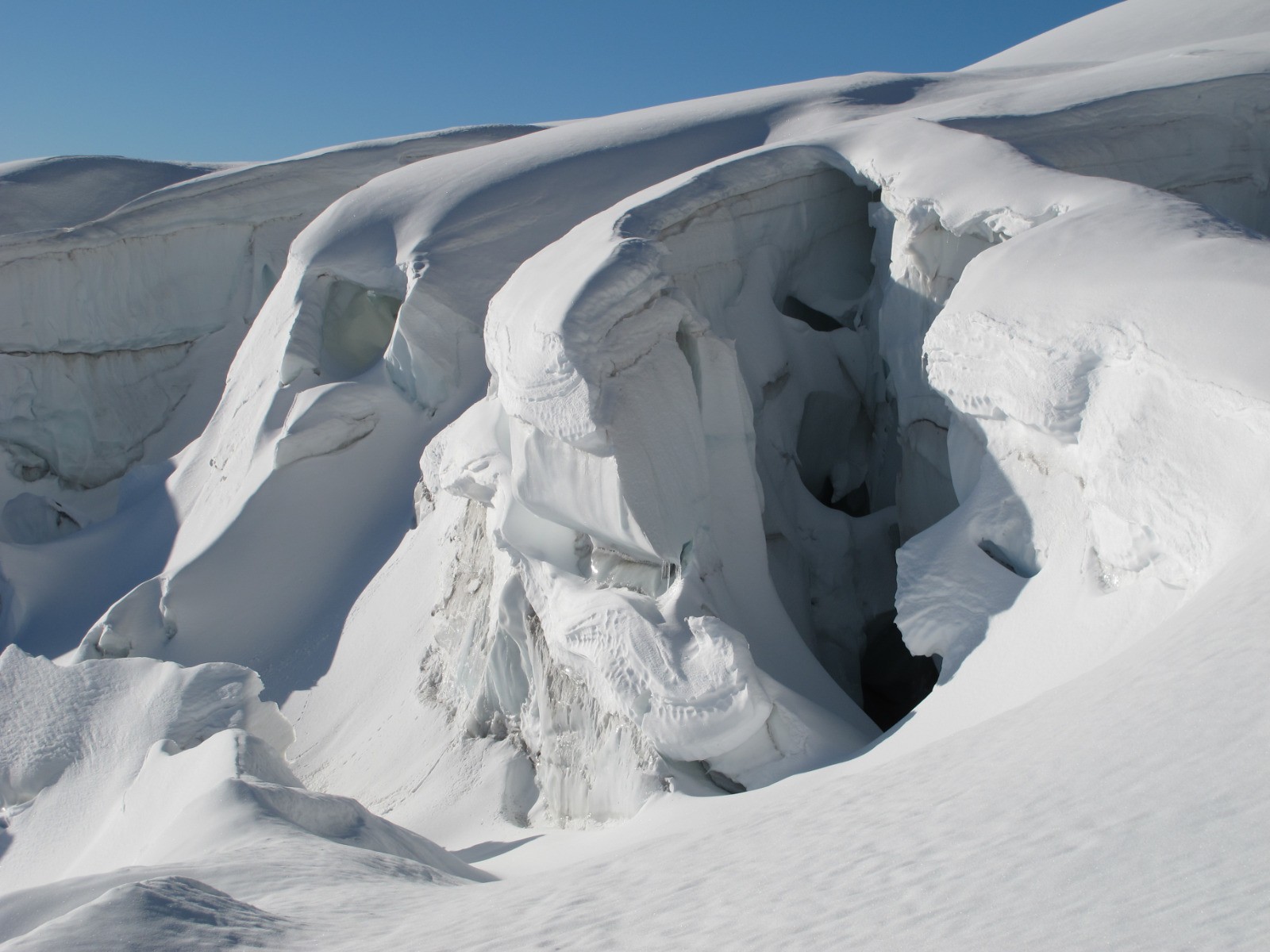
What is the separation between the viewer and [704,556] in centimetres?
453

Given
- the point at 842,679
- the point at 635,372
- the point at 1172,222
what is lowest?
the point at 842,679

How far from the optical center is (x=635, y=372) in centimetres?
457

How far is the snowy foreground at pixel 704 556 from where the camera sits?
2215 millimetres

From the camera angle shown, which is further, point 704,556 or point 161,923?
point 704,556

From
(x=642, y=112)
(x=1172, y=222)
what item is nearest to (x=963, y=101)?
(x=642, y=112)

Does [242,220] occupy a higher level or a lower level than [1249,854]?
higher

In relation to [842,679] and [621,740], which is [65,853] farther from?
[842,679]

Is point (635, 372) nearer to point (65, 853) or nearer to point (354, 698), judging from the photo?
point (354, 698)

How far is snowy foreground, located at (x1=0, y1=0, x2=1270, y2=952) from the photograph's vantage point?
→ 2215mm

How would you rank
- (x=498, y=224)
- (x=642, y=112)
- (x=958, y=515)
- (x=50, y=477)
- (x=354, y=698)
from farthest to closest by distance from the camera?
(x=50, y=477) < (x=642, y=112) < (x=498, y=224) < (x=354, y=698) < (x=958, y=515)

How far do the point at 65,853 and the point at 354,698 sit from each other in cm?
155

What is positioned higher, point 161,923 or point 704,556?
point 161,923

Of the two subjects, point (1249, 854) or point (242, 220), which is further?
point (242, 220)

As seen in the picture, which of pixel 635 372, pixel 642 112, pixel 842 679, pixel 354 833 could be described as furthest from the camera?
pixel 642 112
